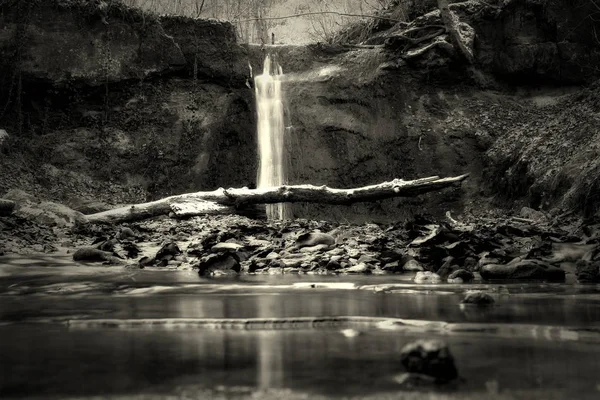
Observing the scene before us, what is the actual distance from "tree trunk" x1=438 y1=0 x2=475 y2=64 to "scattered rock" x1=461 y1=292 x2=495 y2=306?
16.0 meters

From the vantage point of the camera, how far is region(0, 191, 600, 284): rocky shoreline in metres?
6.07

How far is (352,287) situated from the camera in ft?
17.3

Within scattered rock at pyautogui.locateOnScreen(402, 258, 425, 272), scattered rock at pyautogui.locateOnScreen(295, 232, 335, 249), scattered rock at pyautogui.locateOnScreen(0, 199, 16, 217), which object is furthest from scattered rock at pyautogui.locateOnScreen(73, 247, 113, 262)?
scattered rock at pyautogui.locateOnScreen(402, 258, 425, 272)

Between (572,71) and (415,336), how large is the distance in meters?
18.1

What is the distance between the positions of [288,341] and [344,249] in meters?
5.28

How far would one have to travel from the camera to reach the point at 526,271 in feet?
18.8

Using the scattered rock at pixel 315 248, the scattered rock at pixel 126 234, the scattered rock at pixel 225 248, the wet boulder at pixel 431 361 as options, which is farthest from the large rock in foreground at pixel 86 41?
the wet boulder at pixel 431 361

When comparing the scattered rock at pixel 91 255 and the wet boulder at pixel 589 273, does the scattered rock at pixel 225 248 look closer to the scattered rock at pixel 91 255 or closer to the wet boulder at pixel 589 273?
the scattered rock at pixel 91 255

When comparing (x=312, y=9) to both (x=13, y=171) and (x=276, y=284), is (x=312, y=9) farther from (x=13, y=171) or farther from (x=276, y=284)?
(x=276, y=284)

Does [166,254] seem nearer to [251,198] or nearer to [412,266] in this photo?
[412,266]

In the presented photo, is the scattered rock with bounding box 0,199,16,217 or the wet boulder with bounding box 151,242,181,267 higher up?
the scattered rock with bounding box 0,199,16,217

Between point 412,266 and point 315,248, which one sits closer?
point 412,266

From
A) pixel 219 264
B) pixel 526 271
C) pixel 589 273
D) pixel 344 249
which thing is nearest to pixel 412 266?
pixel 344 249

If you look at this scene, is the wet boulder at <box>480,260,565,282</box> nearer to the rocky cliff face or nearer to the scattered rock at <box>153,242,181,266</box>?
the scattered rock at <box>153,242,181,266</box>
